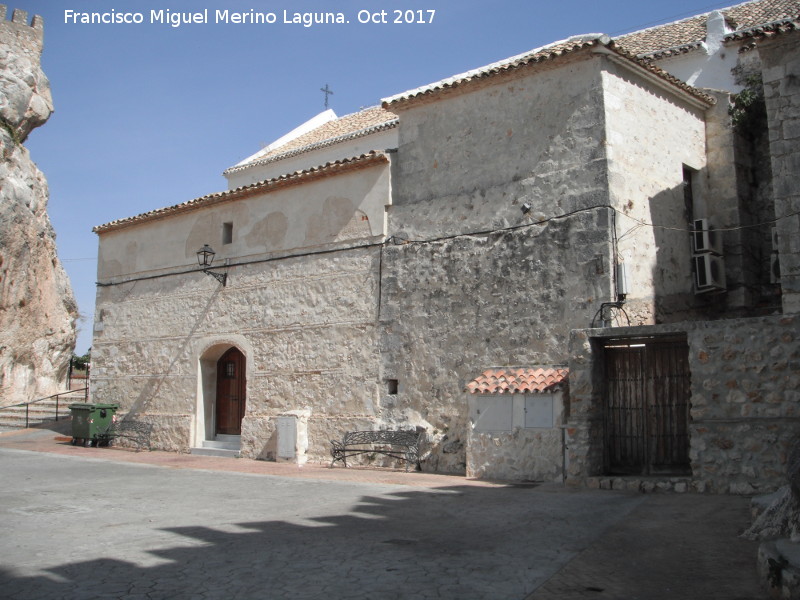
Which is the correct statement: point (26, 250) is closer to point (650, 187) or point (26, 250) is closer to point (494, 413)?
point (494, 413)

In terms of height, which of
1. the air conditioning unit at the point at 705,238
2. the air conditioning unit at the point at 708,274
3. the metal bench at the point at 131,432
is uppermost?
the air conditioning unit at the point at 705,238

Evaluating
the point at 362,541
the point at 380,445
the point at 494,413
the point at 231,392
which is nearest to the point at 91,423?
the point at 231,392

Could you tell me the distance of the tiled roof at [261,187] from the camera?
44.9 feet

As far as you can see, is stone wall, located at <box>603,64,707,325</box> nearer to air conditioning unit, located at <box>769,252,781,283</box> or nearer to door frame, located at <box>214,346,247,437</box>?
air conditioning unit, located at <box>769,252,781,283</box>

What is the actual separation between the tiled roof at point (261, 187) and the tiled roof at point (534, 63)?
117 centimetres

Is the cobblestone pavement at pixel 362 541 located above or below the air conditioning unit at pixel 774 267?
below

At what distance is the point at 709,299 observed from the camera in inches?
502

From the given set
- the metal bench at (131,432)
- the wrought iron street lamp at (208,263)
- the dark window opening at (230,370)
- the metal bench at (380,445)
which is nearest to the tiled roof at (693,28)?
the metal bench at (380,445)

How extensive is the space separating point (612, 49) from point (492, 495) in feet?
23.0

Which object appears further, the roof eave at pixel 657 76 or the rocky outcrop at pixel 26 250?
the rocky outcrop at pixel 26 250

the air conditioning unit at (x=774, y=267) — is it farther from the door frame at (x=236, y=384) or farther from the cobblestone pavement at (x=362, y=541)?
the door frame at (x=236, y=384)

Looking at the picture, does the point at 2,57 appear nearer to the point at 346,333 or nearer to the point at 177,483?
→ the point at 346,333

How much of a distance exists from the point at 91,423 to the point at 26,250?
10.9 metres

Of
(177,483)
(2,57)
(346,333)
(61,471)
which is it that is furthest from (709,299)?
(2,57)
